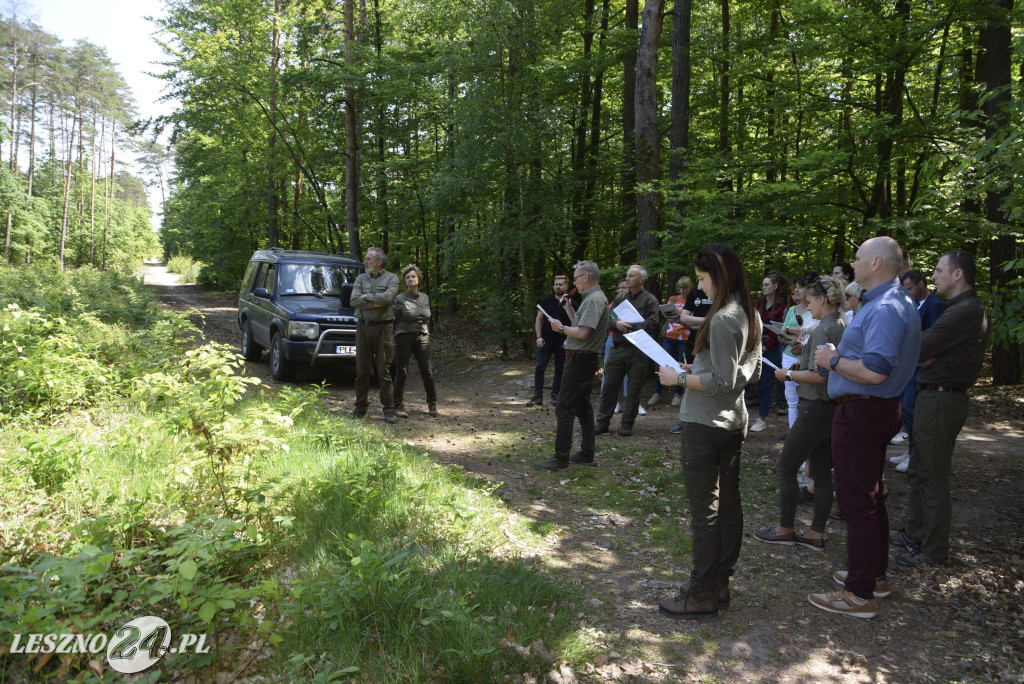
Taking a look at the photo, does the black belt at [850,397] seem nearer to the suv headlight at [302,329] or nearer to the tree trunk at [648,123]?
the tree trunk at [648,123]

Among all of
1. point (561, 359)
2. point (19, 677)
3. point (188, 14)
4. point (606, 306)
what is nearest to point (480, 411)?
point (561, 359)

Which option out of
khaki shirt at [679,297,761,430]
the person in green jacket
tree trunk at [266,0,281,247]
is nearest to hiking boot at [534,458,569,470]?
the person in green jacket

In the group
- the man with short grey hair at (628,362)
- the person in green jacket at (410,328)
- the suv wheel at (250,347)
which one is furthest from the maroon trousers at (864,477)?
the suv wheel at (250,347)

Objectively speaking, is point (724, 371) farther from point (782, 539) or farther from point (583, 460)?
point (583, 460)

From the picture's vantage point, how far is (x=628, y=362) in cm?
775

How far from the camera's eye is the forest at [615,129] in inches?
366

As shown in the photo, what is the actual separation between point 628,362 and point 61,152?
185ft

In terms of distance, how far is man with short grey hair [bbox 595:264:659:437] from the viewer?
771 cm

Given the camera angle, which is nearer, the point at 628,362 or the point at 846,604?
the point at 846,604

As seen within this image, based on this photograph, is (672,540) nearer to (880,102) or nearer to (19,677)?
(19,677)

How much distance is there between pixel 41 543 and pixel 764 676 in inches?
163

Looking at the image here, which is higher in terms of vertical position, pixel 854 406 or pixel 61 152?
pixel 61 152

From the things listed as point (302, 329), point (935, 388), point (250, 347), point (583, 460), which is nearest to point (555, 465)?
point (583, 460)

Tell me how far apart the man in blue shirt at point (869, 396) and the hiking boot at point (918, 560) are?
0.99 meters
